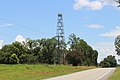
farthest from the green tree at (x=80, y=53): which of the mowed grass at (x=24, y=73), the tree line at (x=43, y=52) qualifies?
the mowed grass at (x=24, y=73)

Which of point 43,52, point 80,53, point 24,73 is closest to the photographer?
point 24,73

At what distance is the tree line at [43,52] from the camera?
117250 mm

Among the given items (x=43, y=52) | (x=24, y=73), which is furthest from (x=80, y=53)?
(x=24, y=73)

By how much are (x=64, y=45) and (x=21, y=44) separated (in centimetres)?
2218

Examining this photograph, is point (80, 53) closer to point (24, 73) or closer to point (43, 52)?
point (43, 52)

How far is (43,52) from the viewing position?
449ft

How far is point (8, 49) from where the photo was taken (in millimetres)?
118562

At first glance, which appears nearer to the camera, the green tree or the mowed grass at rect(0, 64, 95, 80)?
the mowed grass at rect(0, 64, 95, 80)

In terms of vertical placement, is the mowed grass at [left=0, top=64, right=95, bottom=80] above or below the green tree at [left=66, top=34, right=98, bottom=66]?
below

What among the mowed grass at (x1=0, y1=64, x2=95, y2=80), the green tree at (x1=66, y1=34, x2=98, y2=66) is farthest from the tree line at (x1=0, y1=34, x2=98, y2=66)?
the mowed grass at (x1=0, y1=64, x2=95, y2=80)

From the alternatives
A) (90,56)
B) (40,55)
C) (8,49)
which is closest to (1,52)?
(8,49)

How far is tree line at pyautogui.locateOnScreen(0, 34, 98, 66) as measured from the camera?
385ft

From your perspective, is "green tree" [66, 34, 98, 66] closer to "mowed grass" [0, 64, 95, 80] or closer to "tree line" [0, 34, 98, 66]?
"tree line" [0, 34, 98, 66]

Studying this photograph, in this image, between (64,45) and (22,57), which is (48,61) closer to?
(64,45)
